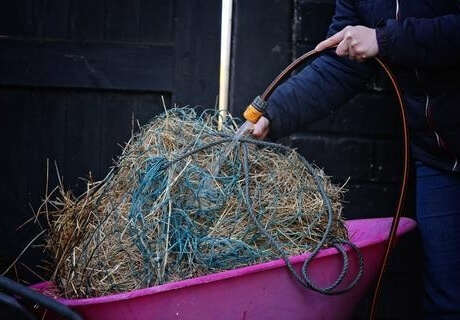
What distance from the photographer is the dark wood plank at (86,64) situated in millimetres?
3338

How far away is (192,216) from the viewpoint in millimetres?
2158

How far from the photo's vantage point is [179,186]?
219 cm

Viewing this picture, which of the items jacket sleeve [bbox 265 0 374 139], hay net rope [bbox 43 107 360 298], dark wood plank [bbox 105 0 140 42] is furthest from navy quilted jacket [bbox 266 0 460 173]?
dark wood plank [bbox 105 0 140 42]

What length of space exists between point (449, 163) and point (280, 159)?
55 centimetres

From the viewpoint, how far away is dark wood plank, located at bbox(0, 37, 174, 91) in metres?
3.34

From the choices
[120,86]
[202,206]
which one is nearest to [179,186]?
[202,206]

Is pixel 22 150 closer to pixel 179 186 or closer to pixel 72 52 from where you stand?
pixel 72 52

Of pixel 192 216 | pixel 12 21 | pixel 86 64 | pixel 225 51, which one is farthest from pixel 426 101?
pixel 12 21

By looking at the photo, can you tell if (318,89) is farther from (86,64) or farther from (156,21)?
(86,64)

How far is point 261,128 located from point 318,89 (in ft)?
0.90

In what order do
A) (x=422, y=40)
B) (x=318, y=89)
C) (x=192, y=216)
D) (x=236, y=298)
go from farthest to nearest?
1. (x=318, y=89)
2. (x=422, y=40)
3. (x=192, y=216)
4. (x=236, y=298)

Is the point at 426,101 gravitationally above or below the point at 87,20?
below

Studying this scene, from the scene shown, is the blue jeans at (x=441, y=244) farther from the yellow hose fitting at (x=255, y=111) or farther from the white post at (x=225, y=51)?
the white post at (x=225, y=51)

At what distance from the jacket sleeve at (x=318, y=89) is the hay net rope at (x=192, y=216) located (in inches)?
10.7
